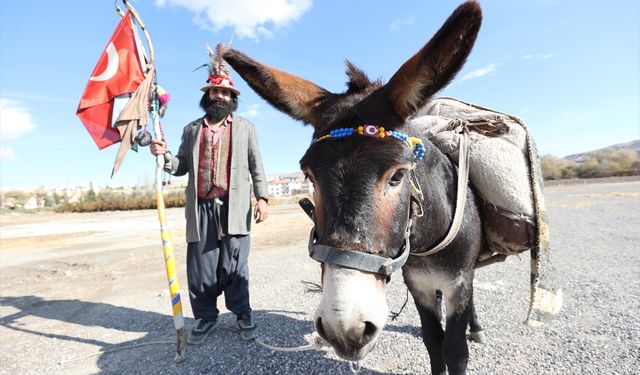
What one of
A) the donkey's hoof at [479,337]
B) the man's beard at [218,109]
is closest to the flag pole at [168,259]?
the man's beard at [218,109]

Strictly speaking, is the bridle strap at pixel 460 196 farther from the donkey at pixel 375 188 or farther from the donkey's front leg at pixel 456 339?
the donkey's front leg at pixel 456 339

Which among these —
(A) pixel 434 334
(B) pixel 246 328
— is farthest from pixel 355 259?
(B) pixel 246 328

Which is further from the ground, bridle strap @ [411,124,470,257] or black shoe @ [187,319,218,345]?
bridle strap @ [411,124,470,257]

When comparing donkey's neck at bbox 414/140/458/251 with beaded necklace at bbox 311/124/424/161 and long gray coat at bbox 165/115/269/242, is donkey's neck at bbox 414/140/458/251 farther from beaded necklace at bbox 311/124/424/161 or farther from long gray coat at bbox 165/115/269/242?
long gray coat at bbox 165/115/269/242

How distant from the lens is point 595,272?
617 cm

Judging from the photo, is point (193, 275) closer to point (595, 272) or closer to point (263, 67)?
point (263, 67)

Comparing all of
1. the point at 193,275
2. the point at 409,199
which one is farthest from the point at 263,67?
the point at 193,275

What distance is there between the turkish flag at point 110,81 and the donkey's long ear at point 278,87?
2.47 m

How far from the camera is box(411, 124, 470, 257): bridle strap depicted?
2.16 m

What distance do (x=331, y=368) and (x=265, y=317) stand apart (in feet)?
6.19

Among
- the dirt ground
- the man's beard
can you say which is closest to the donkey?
the man's beard

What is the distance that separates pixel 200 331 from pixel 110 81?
3498mm

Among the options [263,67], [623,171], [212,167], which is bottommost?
[623,171]

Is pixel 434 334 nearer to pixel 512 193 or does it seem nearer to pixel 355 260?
pixel 512 193
